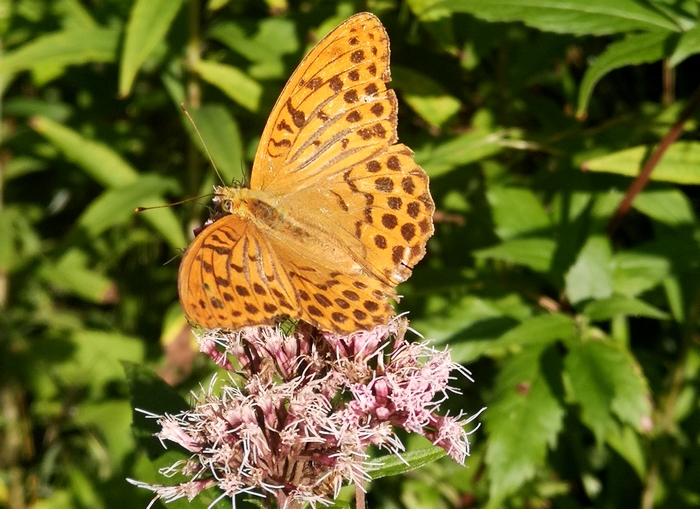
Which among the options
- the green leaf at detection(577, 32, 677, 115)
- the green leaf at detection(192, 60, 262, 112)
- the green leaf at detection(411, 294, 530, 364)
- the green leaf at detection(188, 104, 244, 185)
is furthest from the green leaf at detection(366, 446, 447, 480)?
the green leaf at detection(192, 60, 262, 112)

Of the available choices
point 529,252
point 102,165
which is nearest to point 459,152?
point 529,252

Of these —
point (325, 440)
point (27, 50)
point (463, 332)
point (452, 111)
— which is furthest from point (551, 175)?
point (27, 50)

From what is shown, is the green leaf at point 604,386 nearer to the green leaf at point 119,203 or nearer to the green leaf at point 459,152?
the green leaf at point 459,152

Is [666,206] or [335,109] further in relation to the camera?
[666,206]

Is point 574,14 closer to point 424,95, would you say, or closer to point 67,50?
point 424,95

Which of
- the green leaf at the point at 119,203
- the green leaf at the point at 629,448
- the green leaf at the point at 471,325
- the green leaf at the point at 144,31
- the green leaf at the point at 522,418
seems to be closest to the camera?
the green leaf at the point at 522,418

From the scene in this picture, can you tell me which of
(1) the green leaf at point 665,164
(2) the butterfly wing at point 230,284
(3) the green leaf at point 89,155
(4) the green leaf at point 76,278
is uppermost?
(2) the butterfly wing at point 230,284

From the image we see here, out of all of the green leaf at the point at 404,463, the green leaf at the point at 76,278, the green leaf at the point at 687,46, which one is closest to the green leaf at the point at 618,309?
the green leaf at the point at 687,46
